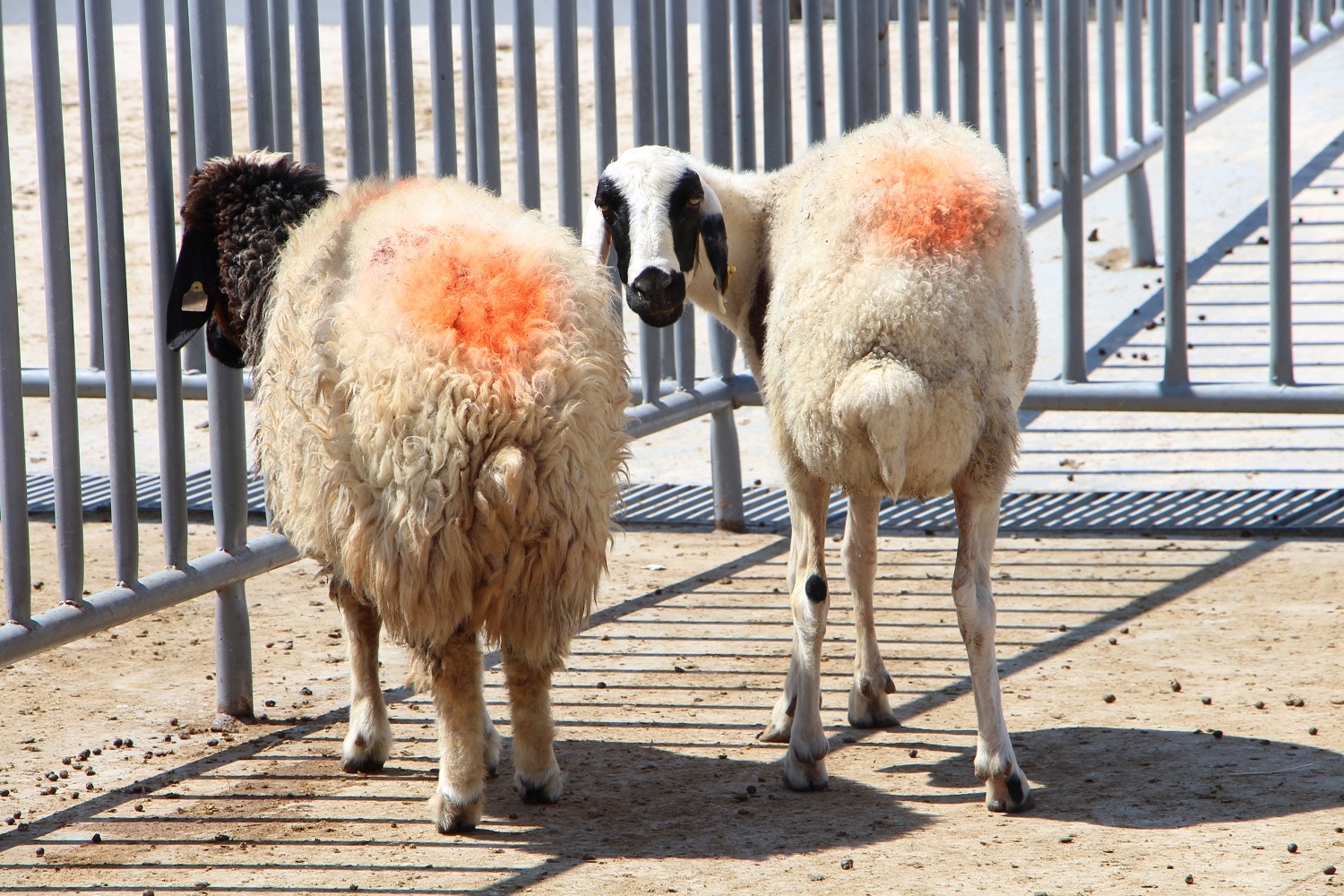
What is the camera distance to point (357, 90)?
5.07m

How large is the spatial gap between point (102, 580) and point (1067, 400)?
13.0 ft

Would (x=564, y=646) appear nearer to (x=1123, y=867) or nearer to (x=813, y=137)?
(x=1123, y=867)

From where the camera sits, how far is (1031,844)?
3777 millimetres

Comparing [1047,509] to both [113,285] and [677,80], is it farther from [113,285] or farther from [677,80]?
[113,285]

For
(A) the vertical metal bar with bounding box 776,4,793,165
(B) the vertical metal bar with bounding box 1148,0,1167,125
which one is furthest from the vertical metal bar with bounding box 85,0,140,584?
(B) the vertical metal bar with bounding box 1148,0,1167,125

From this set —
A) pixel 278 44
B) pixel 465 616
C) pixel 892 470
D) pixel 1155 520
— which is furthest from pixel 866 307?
pixel 1155 520

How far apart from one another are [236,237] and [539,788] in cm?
171

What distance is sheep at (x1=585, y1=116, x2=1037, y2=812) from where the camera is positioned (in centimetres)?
373

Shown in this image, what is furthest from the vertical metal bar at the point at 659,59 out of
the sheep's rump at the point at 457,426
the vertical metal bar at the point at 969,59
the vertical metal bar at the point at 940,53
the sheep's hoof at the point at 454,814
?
the sheep's hoof at the point at 454,814

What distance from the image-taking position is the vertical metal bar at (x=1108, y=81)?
7762 millimetres

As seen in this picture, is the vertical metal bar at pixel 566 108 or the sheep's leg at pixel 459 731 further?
the vertical metal bar at pixel 566 108

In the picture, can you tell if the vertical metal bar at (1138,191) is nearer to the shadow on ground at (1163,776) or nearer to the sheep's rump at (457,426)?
the shadow on ground at (1163,776)

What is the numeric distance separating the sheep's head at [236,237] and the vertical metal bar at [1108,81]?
4612 millimetres

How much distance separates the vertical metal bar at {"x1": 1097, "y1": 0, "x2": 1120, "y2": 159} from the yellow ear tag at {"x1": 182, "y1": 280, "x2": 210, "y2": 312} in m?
4.90
